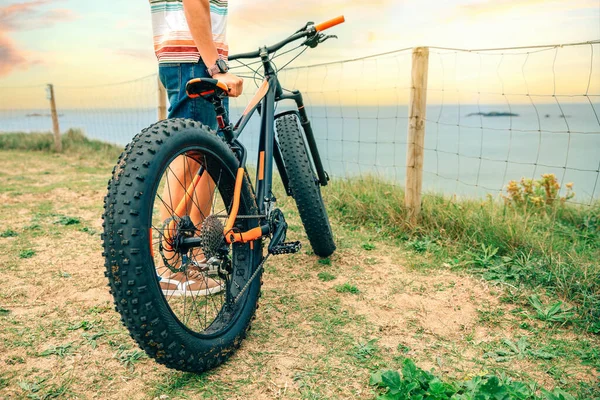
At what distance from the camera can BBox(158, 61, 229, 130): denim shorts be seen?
7.68ft

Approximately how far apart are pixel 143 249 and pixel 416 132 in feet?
9.35

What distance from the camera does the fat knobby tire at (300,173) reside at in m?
2.88

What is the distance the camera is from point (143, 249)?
5.12ft

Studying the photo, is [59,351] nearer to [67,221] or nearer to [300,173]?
[300,173]

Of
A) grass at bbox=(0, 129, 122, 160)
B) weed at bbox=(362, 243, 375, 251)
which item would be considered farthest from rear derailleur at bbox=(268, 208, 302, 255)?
grass at bbox=(0, 129, 122, 160)

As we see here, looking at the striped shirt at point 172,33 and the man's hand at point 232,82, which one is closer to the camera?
the man's hand at point 232,82

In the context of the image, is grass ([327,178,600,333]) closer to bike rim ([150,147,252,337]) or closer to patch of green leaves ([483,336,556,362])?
patch of green leaves ([483,336,556,362])

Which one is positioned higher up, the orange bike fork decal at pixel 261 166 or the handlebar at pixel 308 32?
the handlebar at pixel 308 32

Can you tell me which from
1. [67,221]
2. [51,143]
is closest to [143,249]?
[67,221]

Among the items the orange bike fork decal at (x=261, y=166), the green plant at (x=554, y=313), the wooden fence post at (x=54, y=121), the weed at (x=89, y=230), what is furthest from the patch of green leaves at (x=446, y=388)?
the wooden fence post at (x=54, y=121)

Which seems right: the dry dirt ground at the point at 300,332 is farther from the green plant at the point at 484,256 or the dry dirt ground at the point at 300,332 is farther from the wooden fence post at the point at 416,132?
the wooden fence post at the point at 416,132

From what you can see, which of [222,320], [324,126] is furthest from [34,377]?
[324,126]

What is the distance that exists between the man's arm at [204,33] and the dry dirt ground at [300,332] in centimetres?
123

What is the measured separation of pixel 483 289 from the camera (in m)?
2.82
